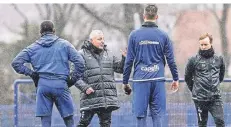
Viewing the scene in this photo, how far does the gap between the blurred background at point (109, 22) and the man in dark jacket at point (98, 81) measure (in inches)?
226

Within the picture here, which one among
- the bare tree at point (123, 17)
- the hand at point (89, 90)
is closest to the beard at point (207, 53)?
the hand at point (89, 90)

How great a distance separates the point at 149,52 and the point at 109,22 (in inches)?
265

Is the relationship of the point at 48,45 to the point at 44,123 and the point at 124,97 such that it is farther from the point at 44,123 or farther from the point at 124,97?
the point at 124,97

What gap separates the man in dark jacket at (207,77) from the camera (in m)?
8.92

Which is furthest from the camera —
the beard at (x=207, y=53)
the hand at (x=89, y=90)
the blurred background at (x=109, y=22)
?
the blurred background at (x=109, y=22)

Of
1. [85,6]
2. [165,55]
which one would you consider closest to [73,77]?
[165,55]

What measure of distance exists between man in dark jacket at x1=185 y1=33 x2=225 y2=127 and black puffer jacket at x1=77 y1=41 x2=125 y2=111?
1.14 metres

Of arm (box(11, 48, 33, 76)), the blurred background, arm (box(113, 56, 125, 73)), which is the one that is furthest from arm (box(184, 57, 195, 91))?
the blurred background

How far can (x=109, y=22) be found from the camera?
1499 centimetres

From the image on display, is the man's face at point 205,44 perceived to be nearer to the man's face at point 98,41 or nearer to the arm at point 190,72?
the arm at point 190,72

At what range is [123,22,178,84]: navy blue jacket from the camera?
8336mm

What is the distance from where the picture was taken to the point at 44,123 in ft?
27.9

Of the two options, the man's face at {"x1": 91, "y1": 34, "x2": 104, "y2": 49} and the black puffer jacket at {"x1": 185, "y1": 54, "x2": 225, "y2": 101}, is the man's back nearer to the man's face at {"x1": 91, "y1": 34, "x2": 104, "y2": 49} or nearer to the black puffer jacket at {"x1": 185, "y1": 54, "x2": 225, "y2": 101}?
the man's face at {"x1": 91, "y1": 34, "x2": 104, "y2": 49}

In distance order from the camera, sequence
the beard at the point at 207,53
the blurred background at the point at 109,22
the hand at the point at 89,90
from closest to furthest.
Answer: the hand at the point at 89,90
the beard at the point at 207,53
the blurred background at the point at 109,22
